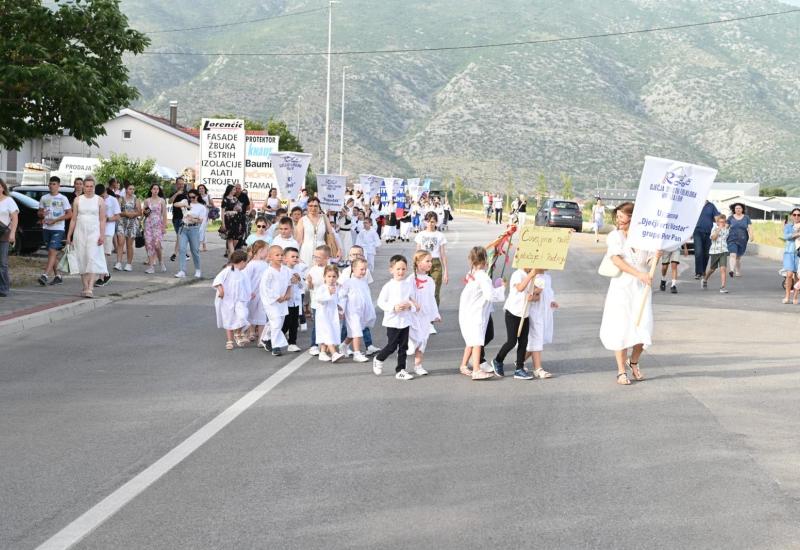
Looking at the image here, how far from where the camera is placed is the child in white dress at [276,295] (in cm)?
1289

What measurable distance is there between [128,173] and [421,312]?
43.8 m

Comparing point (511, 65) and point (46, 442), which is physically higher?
point (511, 65)

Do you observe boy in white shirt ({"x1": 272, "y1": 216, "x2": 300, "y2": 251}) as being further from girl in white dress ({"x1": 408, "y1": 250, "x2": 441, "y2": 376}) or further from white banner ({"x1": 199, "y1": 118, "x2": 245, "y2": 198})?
white banner ({"x1": 199, "y1": 118, "x2": 245, "y2": 198})

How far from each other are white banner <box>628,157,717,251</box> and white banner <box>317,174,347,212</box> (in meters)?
12.3

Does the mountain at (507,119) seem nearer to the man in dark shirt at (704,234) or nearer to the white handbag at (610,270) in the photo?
the man in dark shirt at (704,234)

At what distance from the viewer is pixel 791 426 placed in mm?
9328

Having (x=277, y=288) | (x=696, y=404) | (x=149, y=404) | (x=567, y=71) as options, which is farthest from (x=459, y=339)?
(x=567, y=71)

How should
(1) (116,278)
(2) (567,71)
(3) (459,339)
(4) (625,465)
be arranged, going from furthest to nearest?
(2) (567,71), (1) (116,278), (3) (459,339), (4) (625,465)

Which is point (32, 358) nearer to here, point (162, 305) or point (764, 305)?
point (162, 305)

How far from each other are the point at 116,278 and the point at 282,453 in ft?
48.2

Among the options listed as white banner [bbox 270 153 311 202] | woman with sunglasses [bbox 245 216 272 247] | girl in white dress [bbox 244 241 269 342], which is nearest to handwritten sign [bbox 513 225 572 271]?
girl in white dress [bbox 244 241 269 342]

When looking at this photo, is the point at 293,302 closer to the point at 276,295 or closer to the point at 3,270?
the point at 276,295

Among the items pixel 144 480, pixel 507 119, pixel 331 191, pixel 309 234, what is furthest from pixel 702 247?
pixel 507 119

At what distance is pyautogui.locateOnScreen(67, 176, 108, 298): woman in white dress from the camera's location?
17531 mm
